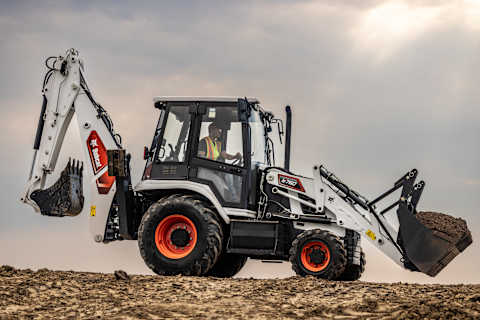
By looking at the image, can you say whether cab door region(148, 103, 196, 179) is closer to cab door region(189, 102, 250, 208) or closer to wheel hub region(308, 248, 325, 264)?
cab door region(189, 102, 250, 208)

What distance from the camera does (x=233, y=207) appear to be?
13289 millimetres

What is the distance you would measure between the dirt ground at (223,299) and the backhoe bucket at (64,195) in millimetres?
1774

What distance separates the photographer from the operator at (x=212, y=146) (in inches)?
532

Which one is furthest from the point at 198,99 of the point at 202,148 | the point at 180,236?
the point at 180,236

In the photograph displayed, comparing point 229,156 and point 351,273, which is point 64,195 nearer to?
point 229,156

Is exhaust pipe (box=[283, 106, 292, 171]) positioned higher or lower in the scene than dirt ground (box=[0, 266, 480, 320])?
higher

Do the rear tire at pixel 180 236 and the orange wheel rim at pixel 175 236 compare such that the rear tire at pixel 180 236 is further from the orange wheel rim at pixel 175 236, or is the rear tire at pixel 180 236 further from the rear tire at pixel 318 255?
the rear tire at pixel 318 255

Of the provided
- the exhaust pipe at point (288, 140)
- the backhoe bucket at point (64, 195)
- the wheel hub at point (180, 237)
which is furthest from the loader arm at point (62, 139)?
the exhaust pipe at point (288, 140)

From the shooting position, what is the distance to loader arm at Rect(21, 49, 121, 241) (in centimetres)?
1452

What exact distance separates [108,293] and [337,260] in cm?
377

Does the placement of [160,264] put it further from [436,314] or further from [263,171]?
[436,314]

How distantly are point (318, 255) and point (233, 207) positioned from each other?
1705 mm

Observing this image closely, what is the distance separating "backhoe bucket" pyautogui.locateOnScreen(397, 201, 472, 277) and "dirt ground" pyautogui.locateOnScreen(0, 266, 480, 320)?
42cm

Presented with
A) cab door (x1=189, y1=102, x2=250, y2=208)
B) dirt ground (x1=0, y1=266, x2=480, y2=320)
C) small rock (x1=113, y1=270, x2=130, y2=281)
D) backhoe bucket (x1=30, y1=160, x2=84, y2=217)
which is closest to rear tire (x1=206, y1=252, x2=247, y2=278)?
cab door (x1=189, y1=102, x2=250, y2=208)
